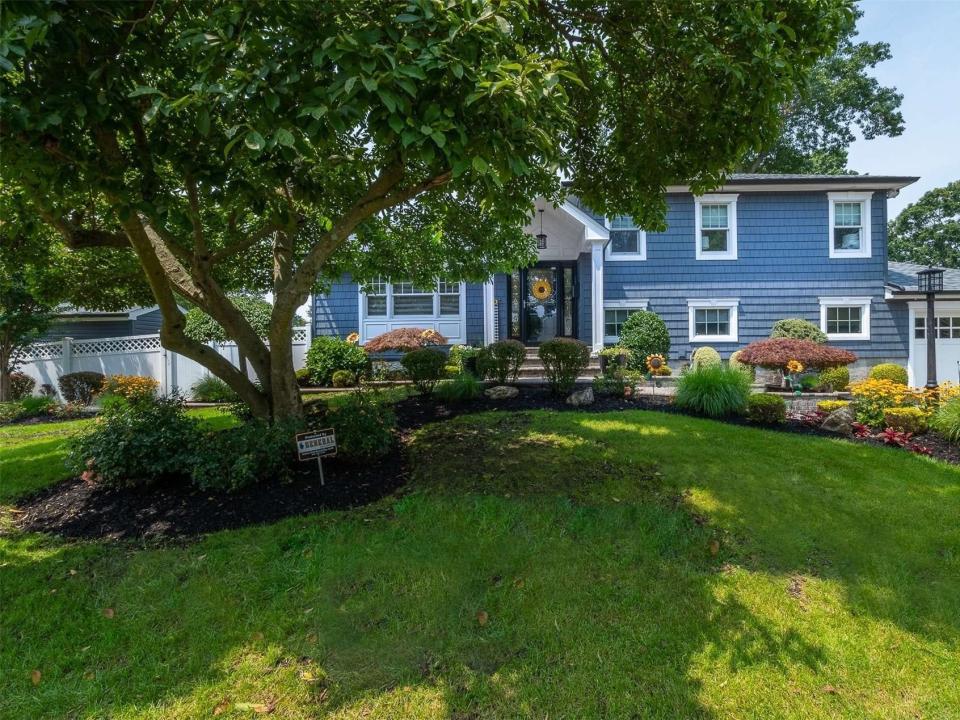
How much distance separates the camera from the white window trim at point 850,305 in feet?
41.9

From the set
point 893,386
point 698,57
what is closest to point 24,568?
point 698,57

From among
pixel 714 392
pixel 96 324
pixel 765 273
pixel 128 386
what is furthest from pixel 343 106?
pixel 96 324

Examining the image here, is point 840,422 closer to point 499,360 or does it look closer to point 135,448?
point 499,360

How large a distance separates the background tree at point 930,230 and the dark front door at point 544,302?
97.9 ft

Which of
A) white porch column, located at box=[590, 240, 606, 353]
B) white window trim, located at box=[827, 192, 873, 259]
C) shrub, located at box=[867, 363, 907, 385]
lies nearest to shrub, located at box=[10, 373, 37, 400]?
white porch column, located at box=[590, 240, 606, 353]

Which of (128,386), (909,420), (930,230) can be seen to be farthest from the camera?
(930,230)

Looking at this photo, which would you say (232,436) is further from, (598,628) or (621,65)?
(621,65)

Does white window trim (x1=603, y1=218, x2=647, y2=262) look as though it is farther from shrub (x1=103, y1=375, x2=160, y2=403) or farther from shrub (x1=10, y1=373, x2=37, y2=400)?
shrub (x1=10, y1=373, x2=37, y2=400)

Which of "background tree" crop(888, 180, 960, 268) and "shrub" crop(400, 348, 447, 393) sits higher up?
"background tree" crop(888, 180, 960, 268)

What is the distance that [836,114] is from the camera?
873 inches

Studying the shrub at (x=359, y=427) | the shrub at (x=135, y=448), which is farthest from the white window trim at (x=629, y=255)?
the shrub at (x=135, y=448)

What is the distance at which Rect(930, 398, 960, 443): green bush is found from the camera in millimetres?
6039

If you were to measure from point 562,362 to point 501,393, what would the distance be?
118cm

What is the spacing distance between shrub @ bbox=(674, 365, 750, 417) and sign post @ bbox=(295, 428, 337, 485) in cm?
561
